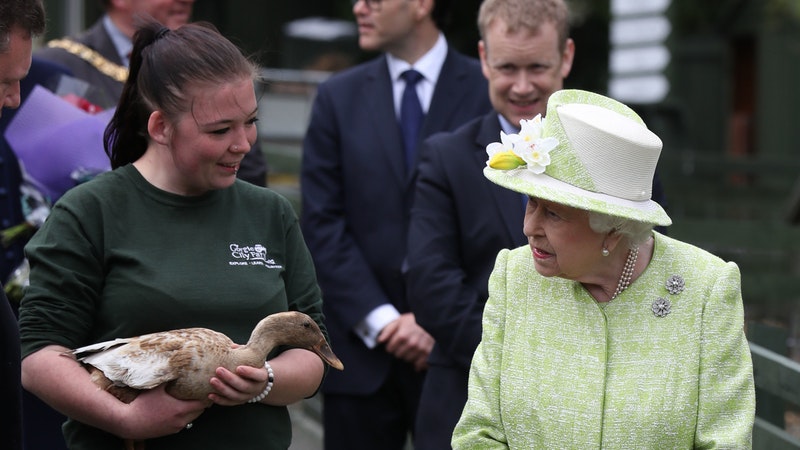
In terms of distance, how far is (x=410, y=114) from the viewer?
5516mm

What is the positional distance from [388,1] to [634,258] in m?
2.40

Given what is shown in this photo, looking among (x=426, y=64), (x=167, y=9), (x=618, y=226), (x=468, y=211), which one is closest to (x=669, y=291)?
(x=618, y=226)

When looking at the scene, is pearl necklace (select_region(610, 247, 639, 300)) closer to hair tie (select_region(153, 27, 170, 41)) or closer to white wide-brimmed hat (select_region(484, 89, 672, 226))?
white wide-brimmed hat (select_region(484, 89, 672, 226))

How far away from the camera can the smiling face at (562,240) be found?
349 cm

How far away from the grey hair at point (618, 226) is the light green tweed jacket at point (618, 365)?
0.13 metres

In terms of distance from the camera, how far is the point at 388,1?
18.3ft

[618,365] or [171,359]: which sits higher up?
[171,359]

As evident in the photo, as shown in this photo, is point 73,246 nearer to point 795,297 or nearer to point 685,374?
point 685,374

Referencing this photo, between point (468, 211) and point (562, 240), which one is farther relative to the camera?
point (468, 211)

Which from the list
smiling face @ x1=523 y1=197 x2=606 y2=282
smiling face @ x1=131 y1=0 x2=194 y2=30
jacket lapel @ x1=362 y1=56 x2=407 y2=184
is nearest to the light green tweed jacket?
smiling face @ x1=523 y1=197 x2=606 y2=282

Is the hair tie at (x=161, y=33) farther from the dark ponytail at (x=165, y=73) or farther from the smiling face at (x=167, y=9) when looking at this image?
the smiling face at (x=167, y=9)

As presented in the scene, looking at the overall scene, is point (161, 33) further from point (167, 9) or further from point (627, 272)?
point (167, 9)

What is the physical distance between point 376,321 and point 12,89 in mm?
2067

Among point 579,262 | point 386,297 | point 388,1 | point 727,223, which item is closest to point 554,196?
point 579,262
